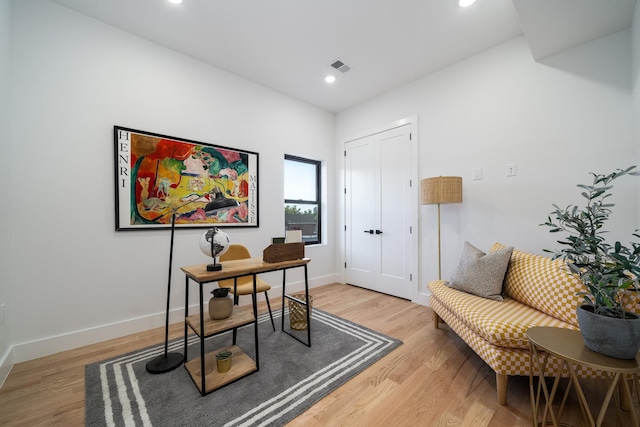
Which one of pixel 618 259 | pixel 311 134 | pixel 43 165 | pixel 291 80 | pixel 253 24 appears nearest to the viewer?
pixel 618 259

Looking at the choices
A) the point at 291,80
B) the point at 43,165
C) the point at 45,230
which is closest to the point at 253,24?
the point at 291,80

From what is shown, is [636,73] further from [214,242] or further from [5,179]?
[5,179]

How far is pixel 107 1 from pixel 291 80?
1889 mm

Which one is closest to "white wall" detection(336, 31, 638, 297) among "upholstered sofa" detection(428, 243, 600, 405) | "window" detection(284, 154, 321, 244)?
"upholstered sofa" detection(428, 243, 600, 405)

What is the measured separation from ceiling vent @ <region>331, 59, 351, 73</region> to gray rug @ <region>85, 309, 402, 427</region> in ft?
9.78

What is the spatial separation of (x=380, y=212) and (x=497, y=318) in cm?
221

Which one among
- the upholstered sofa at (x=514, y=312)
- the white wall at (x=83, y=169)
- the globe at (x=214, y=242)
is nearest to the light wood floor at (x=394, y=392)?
the upholstered sofa at (x=514, y=312)

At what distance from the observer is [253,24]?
245 cm

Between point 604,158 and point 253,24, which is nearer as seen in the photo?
point 604,158

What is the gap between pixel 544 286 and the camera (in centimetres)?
191

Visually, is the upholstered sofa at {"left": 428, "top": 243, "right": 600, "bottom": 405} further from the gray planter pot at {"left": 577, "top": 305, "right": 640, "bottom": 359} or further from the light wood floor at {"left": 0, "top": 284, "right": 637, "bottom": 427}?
the gray planter pot at {"left": 577, "top": 305, "right": 640, "bottom": 359}

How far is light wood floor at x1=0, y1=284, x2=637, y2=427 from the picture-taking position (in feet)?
4.80

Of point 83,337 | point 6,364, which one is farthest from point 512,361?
point 6,364

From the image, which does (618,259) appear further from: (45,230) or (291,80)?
(45,230)
